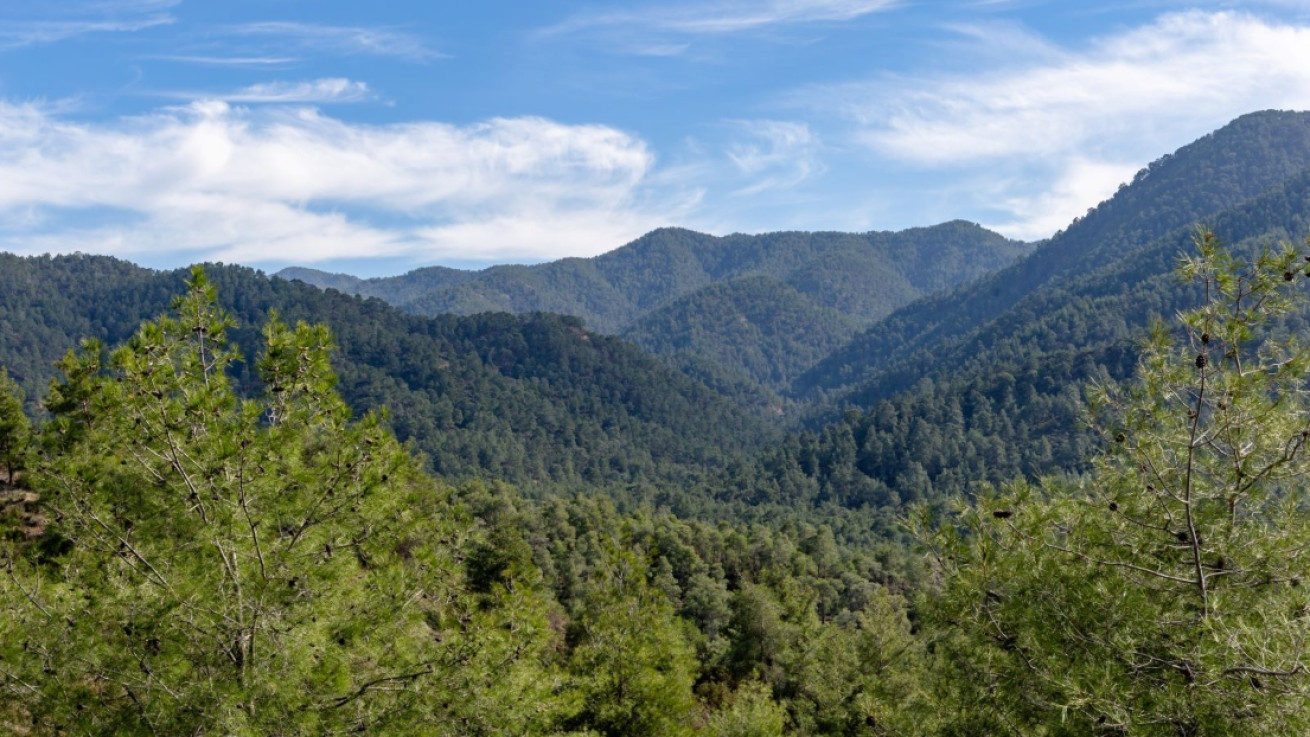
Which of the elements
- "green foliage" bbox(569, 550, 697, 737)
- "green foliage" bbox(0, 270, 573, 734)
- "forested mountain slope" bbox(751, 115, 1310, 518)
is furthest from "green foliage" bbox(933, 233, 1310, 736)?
"forested mountain slope" bbox(751, 115, 1310, 518)

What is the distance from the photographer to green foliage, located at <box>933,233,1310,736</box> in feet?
18.6

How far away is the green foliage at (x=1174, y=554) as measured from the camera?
567cm

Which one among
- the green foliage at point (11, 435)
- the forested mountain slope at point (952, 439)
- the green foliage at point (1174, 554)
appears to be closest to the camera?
the green foliage at point (1174, 554)

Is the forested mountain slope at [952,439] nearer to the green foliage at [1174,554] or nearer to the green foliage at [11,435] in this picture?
the green foliage at [11,435]

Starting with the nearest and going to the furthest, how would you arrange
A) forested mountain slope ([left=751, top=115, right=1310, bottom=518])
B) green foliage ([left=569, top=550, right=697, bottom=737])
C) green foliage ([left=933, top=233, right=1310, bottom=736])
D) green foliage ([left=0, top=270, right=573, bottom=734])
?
green foliage ([left=933, top=233, right=1310, bottom=736])
green foliage ([left=0, top=270, right=573, bottom=734])
green foliage ([left=569, top=550, right=697, bottom=737])
forested mountain slope ([left=751, top=115, right=1310, bottom=518])

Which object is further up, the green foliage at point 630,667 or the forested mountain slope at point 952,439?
the green foliage at point 630,667

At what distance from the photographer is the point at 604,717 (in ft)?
58.5

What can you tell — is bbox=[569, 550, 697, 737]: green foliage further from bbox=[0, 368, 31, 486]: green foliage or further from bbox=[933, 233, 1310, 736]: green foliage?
bbox=[0, 368, 31, 486]: green foliage

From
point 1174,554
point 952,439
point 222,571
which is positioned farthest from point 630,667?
point 952,439

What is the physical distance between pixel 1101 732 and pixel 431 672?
6517 millimetres

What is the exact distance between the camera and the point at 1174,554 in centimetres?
672

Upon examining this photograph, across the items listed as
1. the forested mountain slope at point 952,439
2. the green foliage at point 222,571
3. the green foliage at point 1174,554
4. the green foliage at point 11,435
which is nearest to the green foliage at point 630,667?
the green foliage at point 222,571

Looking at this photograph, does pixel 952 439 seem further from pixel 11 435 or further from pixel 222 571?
pixel 222 571

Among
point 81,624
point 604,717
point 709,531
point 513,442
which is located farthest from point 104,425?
point 513,442
